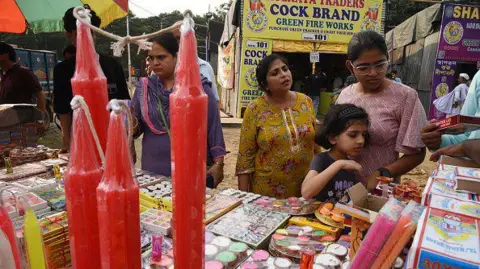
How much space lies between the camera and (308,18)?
894 cm

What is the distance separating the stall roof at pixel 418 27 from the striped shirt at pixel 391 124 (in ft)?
26.1

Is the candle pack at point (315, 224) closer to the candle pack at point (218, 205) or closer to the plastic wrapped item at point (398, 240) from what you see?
the candle pack at point (218, 205)

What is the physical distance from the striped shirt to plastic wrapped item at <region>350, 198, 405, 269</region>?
119cm

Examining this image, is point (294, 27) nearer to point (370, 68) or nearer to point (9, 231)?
point (370, 68)

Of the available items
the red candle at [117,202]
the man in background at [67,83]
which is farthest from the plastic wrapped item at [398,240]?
the man in background at [67,83]

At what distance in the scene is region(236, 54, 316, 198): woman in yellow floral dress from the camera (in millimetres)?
2195

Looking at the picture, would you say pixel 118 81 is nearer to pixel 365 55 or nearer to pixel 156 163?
pixel 156 163

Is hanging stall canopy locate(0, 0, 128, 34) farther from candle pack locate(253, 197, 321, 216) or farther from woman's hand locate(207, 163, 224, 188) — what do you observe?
candle pack locate(253, 197, 321, 216)

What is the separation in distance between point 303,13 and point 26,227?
924 cm

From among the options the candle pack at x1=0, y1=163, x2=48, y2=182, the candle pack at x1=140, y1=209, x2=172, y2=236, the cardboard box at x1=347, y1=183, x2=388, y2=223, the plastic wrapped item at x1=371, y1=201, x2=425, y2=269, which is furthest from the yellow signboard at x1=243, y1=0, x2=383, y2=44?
the plastic wrapped item at x1=371, y1=201, x2=425, y2=269

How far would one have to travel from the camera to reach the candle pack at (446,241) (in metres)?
0.56

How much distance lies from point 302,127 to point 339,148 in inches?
15.3

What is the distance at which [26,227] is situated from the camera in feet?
1.92

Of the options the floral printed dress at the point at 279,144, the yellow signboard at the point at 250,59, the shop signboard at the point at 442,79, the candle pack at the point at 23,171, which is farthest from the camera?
the yellow signboard at the point at 250,59
